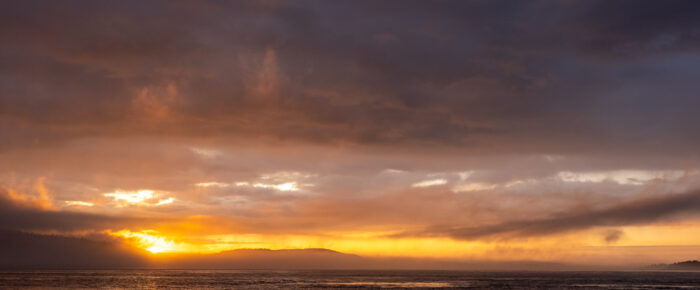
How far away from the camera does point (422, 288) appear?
449 ft

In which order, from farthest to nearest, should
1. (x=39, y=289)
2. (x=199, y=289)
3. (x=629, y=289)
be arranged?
(x=629, y=289) → (x=199, y=289) → (x=39, y=289)

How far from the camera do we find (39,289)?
378 ft

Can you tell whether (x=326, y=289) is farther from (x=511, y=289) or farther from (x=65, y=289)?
(x=65, y=289)

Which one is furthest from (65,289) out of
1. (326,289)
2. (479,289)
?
(479,289)

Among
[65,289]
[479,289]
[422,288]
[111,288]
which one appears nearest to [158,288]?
[111,288]

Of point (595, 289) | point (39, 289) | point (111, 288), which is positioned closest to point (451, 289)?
point (595, 289)

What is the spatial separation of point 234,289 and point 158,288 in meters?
18.8

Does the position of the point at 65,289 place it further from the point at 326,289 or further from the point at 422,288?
the point at 422,288

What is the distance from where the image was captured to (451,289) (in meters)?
129

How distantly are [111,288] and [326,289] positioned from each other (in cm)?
4769

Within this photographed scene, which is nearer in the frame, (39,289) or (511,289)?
(39,289)

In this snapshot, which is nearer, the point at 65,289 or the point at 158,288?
the point at 65,289

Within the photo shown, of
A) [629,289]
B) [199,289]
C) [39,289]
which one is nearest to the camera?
[39,289]

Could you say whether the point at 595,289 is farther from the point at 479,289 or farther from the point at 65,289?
the point at 65,289
